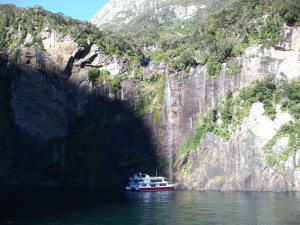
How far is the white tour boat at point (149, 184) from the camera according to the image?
268ft

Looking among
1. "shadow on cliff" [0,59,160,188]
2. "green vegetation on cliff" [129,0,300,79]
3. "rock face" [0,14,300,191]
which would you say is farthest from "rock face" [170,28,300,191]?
"shadow on cliff" [0,59,160,188]

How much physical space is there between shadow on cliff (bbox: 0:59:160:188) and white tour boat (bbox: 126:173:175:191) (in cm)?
472

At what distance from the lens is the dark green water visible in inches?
1710

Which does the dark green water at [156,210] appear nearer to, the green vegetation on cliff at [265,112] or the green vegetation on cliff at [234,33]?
the green vegetation on cliff at [265,112]

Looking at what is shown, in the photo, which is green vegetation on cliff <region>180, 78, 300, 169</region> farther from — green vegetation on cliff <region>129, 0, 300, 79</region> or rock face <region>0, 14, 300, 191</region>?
green vegetation on cliff <region>129, 0, 300, 79</region>

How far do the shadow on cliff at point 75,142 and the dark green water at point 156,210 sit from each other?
2450 centimetres

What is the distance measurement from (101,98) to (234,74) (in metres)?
32.8

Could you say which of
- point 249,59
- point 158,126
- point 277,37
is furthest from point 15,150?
point 277,37

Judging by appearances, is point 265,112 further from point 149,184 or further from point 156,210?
point 156,210

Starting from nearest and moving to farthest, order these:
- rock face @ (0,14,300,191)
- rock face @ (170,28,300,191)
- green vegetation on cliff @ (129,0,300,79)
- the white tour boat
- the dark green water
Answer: the dark green water < rock face @ (170,28,300,191) < rock face @ (0,14,300,191) < the white tour boat < green vegetation on cliff @ (129,0,300,79)

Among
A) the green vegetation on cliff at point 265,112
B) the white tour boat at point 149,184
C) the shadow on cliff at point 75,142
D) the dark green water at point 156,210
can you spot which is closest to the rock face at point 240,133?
the green vegetation on cliff at point 265,112

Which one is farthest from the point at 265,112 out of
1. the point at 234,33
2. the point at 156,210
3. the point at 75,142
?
the point at 75,142

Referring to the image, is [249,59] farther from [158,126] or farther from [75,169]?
[75,169]

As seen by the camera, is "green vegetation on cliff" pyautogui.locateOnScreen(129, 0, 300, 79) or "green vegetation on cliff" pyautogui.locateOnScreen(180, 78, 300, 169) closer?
"green vegetation on cliff" pyautogui.locateOnScreen(180, 78, 300, 169)
